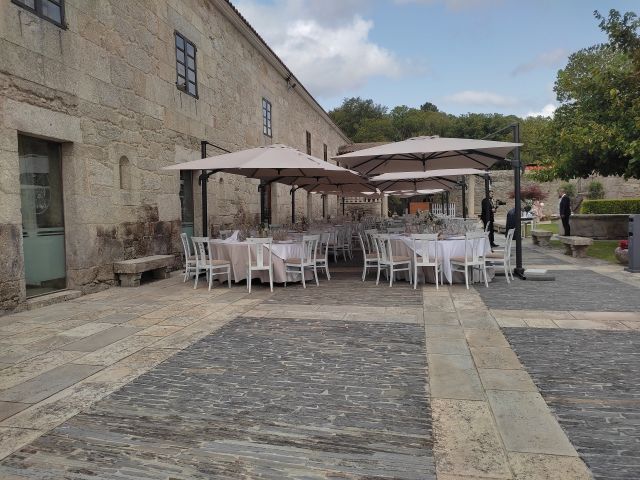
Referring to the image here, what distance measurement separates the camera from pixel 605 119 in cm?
1110

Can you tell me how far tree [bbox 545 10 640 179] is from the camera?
9.95m

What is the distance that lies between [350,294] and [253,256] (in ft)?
5.81

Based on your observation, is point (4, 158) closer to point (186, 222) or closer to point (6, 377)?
point (6, 377)

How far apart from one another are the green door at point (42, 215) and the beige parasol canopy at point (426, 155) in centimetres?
451

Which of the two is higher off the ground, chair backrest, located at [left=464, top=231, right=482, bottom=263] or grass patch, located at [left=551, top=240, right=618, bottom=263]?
chair backrest, located at [left=464, top=231, right=482, bottom=263]

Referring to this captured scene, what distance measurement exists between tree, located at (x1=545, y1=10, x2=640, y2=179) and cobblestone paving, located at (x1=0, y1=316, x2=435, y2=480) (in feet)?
28.0

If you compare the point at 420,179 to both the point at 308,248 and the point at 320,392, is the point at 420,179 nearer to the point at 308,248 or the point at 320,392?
the point at 308,248

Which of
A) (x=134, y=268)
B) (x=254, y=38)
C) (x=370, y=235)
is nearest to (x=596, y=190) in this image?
(x=254, y=38)

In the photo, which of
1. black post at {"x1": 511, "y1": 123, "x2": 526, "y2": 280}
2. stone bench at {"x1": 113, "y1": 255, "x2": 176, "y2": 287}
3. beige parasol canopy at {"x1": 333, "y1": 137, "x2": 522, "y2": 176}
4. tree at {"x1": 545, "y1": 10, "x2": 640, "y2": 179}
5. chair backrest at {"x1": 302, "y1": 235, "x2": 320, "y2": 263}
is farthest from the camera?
tree at {"x1": 545, "y1": 10, "x2": 640, "y2": 179}

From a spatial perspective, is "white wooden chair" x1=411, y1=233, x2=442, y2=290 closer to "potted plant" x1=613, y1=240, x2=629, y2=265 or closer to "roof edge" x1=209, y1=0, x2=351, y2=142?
"potted plant" x1=613, y1=240, x2=629, y2=265

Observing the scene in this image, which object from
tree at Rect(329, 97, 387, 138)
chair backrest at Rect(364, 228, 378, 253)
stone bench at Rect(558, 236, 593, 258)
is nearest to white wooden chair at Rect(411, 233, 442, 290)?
chair backrest at Rect(364, 228, 378, 253)

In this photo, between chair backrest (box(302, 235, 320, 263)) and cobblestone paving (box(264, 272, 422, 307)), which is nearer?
cobblestone paving (box(264, 272, 422, 307))

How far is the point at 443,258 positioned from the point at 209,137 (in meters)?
6.14

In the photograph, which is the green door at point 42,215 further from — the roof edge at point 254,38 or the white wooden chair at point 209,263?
the roof edge at point 254,38
